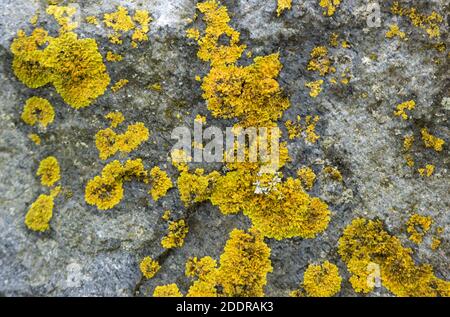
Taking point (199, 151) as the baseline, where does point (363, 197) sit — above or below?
below

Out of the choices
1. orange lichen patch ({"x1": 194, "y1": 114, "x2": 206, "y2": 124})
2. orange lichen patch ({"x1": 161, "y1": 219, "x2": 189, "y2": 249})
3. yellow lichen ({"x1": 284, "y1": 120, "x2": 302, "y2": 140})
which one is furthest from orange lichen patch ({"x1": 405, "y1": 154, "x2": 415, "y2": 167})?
orange lichen patch ({"x1": 161, "y1": 219, "x2": 189, "y2": 249})

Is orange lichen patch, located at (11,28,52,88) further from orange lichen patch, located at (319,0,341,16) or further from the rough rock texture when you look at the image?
orange lichen patch, located at (319,0,341,16)

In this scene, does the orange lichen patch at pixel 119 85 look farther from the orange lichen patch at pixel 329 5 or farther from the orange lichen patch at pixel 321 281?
the orange lichen patch at pixel 321 281

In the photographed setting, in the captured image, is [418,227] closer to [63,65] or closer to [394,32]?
[394,32]

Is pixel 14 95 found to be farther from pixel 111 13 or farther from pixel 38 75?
pixel 111 13

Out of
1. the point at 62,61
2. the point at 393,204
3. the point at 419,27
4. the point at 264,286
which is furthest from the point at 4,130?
the point at 419,27

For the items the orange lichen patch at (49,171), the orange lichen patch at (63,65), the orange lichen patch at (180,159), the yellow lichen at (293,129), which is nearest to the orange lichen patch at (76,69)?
the orange lichen patch at (63,65)
